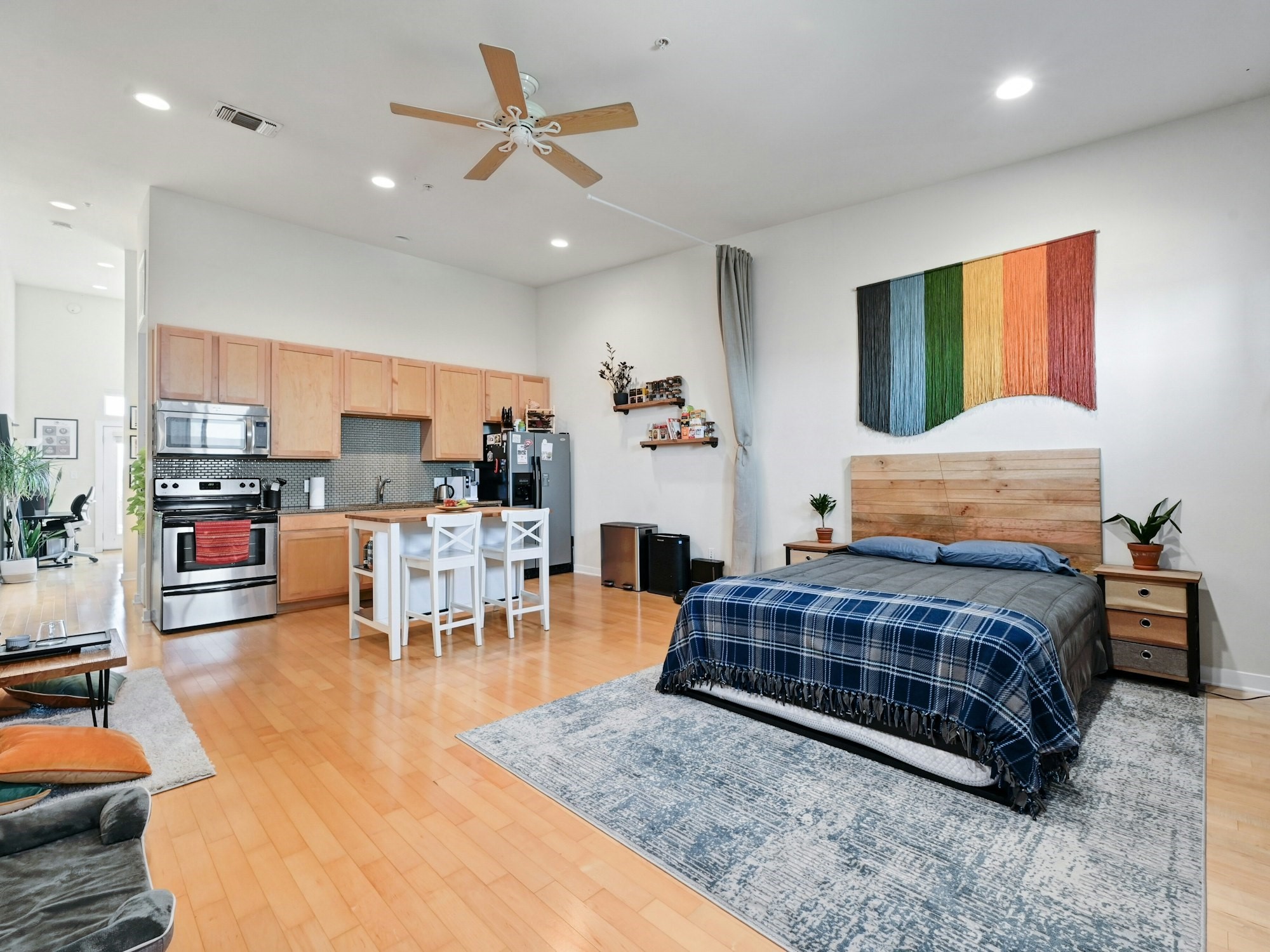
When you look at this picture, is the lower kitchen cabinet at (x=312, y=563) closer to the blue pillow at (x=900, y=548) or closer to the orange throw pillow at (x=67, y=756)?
the orange throw pillow at (x=67, y=756)

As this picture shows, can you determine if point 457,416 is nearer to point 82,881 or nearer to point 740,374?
point 740,374

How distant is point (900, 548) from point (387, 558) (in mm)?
3330

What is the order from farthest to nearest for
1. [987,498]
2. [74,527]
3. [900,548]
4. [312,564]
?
[74,527] < [312,564] < [987,498] < [900,548]

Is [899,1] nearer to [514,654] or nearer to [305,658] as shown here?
[514,654]

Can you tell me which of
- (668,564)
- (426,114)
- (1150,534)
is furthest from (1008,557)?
(426,114)

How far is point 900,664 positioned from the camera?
7.88 feet

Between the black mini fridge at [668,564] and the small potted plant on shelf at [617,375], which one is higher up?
the small potted plant on shelf at [617,375]

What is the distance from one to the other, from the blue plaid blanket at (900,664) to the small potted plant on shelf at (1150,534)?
163 centimetres

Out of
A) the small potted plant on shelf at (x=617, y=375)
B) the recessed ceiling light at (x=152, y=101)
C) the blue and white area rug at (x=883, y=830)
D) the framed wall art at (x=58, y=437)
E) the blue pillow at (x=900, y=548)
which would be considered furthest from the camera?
the framed wall art at (x=58, y=437)

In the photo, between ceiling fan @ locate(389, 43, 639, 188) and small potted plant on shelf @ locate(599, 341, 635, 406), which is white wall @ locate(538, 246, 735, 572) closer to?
small potted plant on shelf @ locate(599, 341, 635, 406)

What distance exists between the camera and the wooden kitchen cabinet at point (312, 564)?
497 centimetres

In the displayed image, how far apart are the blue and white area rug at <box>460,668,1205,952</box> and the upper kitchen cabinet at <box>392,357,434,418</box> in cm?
396

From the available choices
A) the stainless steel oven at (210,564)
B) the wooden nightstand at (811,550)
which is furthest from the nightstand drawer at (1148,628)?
the stainless steel oven at (210,564)

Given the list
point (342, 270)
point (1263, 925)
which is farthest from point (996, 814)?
point (342, 270)
